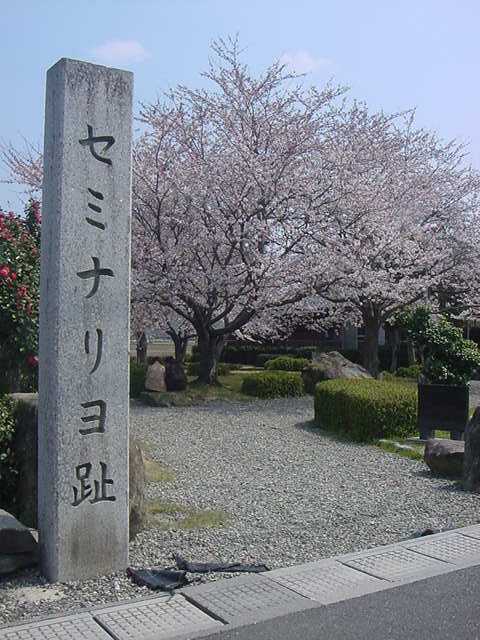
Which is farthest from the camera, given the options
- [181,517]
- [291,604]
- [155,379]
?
[155,379]

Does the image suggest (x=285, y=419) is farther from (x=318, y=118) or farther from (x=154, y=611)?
(x=154, y=611)

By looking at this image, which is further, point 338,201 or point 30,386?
point 338,201

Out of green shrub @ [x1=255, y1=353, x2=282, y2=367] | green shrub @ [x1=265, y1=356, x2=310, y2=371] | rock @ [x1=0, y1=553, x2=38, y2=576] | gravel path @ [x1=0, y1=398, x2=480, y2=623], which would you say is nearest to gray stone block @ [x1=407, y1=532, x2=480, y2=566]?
gravel path @ [x1=0, y1=398, x2=480, y2=623]

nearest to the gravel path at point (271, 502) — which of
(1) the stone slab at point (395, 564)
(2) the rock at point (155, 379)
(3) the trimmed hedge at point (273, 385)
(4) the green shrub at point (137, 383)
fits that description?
(1) the stone slab at point (395, 564)

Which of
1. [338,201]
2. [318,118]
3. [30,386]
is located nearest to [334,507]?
[30,386]

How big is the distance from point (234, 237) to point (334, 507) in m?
8.79

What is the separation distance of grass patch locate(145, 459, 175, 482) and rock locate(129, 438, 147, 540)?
6.20 ft

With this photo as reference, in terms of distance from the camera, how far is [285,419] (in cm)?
1266

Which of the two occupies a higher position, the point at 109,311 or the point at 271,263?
the point at 271,263

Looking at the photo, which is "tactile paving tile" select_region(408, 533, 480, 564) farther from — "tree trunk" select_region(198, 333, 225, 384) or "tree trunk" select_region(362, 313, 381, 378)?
"tree trunk" select_region(362, 313, 381, 378)

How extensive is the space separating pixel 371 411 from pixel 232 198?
593 centimetres

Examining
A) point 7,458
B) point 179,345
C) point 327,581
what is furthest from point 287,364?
point 327,581

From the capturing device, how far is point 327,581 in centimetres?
471

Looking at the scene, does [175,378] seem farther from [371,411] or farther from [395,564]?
[395,564]
